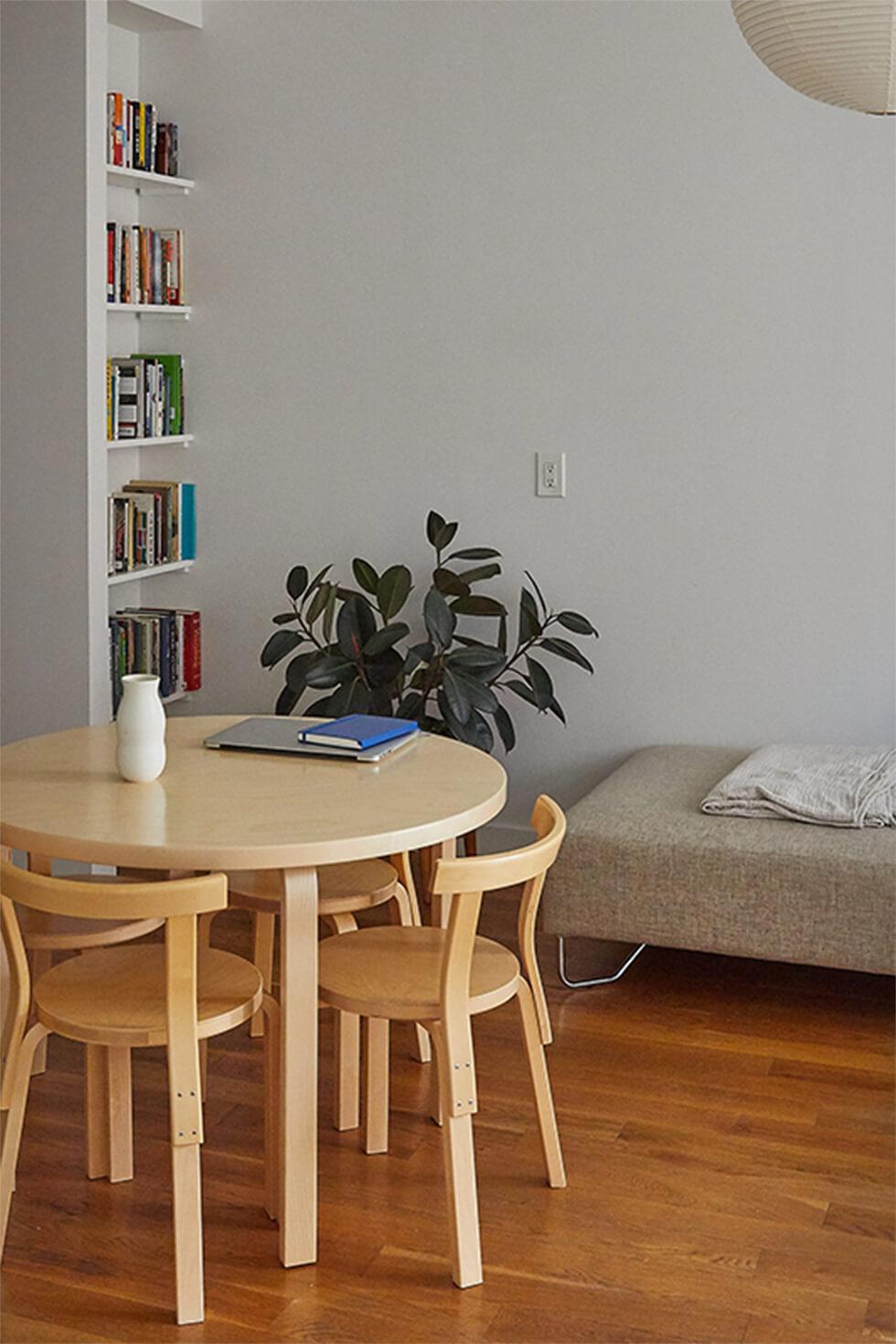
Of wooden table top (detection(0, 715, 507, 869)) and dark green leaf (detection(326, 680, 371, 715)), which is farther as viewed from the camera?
dark green leaf (detection(326, 680, 371, 715))

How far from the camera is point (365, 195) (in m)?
4.56

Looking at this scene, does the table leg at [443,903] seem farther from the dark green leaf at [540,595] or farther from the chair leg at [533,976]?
the dark green leaf at [540,595]

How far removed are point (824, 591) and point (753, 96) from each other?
1.30 m

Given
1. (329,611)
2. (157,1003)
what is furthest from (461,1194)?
(329,611)

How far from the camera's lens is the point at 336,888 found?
2.96 metres

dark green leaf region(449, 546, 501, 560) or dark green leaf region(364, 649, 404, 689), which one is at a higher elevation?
dark green leaf region(449, 546, 501, 560)

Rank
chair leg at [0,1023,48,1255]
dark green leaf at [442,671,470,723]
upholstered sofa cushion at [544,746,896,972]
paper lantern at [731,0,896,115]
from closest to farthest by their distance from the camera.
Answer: paper lantern at [731,0,896,115]
chair leg at [0,1023,48,1255]
upholstered sofa cushion at [544,746,896,972]
dark green leaf at [442,671,470,723]

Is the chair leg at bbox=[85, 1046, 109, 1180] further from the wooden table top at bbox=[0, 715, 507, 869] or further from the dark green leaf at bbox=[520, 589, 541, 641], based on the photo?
the dark green leaf at bbox=[520, 589, 541, 641]

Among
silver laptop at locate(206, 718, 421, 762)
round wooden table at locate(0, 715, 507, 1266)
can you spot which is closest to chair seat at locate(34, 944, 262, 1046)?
round wooden table at locate(0, 715, 507, 1266)

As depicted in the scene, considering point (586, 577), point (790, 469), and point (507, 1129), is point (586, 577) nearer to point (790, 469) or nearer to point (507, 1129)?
point (790, 469)

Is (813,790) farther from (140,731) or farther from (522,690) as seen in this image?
(140,731)

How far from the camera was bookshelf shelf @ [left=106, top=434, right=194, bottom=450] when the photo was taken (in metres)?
4.47

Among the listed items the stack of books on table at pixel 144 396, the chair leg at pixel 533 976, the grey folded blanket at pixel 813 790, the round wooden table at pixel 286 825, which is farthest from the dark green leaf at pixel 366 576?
the chair leg at pixel 533 976

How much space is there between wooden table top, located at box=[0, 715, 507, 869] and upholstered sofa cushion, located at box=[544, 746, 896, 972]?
2.26ft
